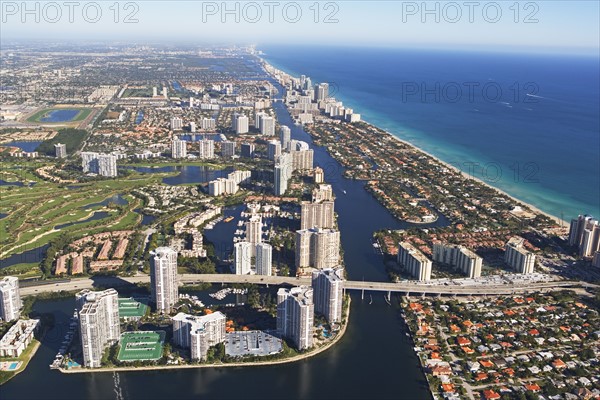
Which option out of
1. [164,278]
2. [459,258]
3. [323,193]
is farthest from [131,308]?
[323,193]

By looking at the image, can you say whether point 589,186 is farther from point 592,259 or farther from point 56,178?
point 56,178

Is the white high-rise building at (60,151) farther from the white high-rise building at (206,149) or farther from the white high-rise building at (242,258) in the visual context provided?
the white high-rise building at (242,258)

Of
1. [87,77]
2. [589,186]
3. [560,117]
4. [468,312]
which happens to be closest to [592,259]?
[468,312]

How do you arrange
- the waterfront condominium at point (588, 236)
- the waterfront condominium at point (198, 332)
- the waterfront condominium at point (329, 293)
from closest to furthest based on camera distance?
the waterfront condominium at point (198, 332) → the waterfront condominium at point (329, 293) → the waterfront condominium at point (588, 236)

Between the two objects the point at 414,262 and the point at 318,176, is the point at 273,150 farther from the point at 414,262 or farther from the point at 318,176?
the point at 414,262

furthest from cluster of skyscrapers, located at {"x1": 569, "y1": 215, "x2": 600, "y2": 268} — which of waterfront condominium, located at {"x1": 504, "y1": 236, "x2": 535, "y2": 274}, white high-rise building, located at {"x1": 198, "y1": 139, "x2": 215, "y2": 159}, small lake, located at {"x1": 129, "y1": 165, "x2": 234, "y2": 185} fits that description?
white high-rise building, located at {"x1": 198, "y1": 139, "x2": 215, "y2": 159}

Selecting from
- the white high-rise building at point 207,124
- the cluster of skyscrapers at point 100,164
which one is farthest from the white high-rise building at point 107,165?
the white high-rise building at point 207,124
